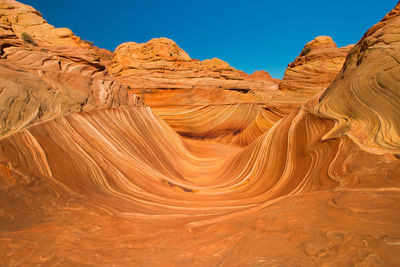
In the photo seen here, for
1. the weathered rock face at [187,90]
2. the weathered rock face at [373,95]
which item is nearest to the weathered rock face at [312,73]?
the weathered rock face at [187,90]

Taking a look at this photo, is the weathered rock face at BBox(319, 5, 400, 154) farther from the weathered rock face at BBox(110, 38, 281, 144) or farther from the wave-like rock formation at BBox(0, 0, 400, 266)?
the weathered rock face at BBox(110, 38, 281, 144)

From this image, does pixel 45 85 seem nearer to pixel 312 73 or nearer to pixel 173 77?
pixel 173 77

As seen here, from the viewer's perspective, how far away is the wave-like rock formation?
4.06ft

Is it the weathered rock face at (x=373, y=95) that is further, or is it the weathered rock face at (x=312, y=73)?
the weathered rock face at (x=312, y=73)

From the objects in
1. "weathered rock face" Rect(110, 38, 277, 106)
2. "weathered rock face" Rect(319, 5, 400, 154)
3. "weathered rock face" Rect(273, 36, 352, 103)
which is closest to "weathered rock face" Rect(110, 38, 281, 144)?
"weathered rock face" Rect(110, 38, 277, 106)

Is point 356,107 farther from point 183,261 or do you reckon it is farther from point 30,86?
point 30,86

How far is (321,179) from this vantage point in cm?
228

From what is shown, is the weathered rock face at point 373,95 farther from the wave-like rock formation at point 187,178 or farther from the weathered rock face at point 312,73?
the weathered rock face at point 312,73

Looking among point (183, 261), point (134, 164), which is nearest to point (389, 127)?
point (183, 261)

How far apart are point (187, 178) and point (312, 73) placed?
7866 millimetres

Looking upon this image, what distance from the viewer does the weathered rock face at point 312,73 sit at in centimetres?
932

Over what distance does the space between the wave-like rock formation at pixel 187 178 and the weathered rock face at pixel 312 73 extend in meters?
5.44

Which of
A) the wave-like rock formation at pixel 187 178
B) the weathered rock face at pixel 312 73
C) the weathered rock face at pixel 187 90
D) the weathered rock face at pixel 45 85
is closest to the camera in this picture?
the wave-like rock formation at pixel 187 178

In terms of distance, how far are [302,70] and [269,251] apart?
33.2 feet
